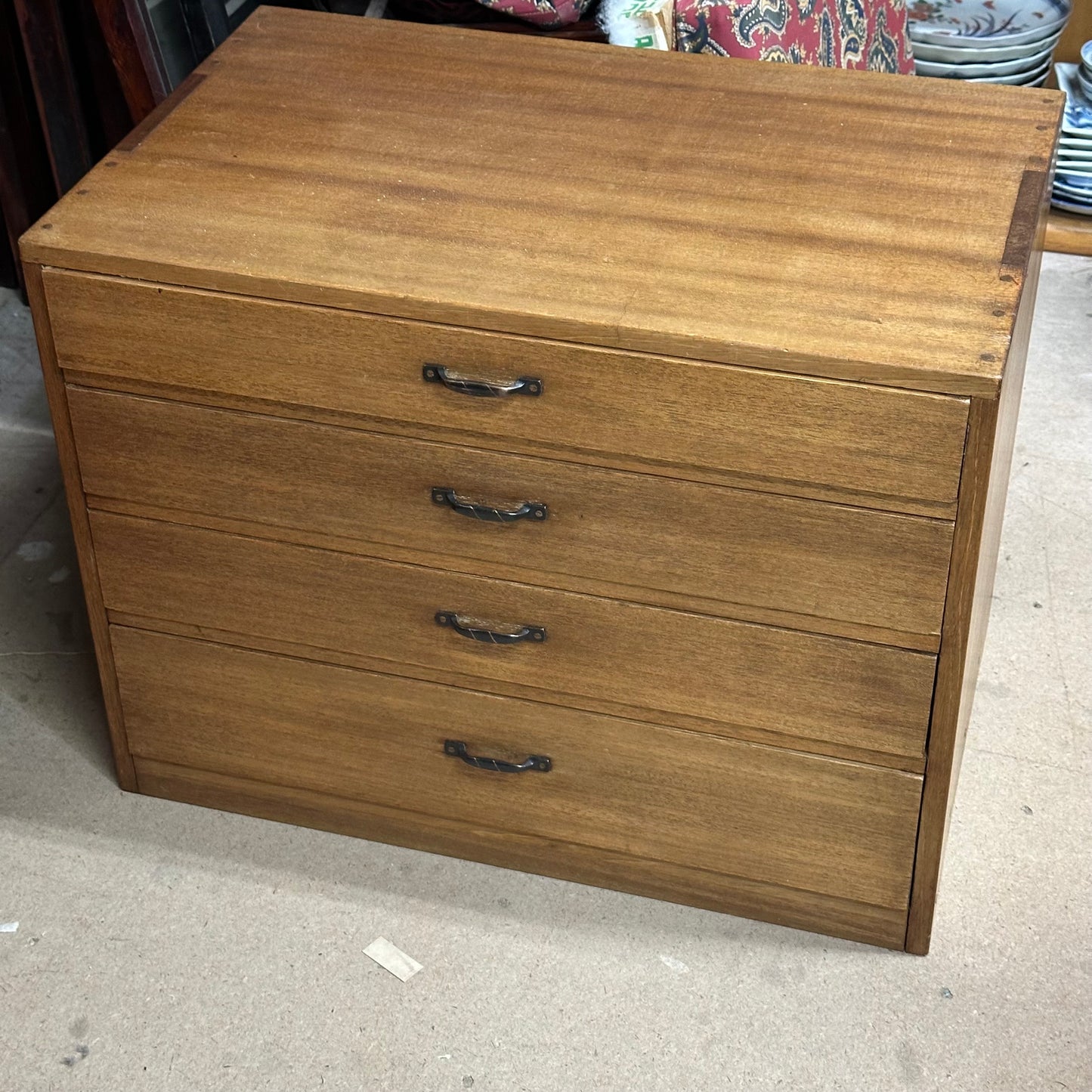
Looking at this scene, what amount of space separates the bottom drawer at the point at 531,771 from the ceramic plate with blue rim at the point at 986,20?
1413 mm

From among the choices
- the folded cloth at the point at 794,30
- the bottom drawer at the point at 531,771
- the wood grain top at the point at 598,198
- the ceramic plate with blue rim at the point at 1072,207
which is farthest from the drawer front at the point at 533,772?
the ceramic plate with blue rim at the point at 1072,207

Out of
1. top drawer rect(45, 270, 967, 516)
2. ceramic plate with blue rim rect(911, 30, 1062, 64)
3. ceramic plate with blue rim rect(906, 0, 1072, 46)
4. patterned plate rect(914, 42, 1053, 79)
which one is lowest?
patterned plate rect(914, 42, 1053, 79)

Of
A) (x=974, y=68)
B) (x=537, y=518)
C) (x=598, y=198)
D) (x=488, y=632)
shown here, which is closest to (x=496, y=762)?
(x=488, y=632)

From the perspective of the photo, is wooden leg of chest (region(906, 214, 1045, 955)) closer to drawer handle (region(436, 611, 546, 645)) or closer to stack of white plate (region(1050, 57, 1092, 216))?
drawer handle (region(436, 611, 546, 645))

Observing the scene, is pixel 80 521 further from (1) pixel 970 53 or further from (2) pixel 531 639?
(1) pixel 970 53

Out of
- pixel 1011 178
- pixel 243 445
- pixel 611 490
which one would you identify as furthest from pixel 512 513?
pixel 1011 178

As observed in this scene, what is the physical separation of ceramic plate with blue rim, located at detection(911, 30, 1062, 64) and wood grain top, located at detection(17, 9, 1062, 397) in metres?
0.94

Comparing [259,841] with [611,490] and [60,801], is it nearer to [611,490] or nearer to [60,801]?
[60,801]

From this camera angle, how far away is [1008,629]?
5.70ft

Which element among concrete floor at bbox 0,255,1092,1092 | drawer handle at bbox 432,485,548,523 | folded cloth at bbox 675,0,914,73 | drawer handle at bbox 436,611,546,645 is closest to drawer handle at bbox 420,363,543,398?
drawer handle at bbox 432,485,548,523

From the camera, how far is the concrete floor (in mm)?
1310

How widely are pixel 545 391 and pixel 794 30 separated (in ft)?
2.53

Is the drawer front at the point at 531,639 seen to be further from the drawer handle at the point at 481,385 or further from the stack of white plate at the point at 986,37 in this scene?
the stack of white plate at the point at 986,37

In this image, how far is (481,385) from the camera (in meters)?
1.15
